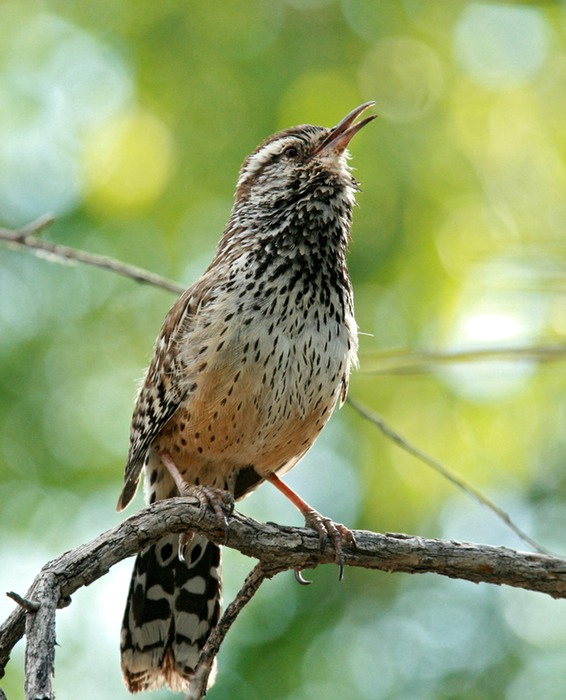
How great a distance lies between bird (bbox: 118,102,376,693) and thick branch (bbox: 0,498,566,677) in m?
0.23

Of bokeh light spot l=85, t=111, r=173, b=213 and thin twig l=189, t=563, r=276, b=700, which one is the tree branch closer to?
thin twig l=189, t=563, r=276, b=700

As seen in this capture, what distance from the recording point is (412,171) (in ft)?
21.6

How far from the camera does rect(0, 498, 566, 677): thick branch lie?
2.78m

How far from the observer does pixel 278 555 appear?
3.09 meters

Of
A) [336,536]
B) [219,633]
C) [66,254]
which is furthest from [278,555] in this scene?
[66,254]

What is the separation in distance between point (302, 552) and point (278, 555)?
11 cm

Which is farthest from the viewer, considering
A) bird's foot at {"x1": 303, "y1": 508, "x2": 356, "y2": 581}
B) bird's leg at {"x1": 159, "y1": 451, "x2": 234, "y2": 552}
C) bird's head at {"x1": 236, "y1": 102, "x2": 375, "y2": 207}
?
bird's head at {"x1": 236, "y1": 102, "x2": 375, "y2": 207}

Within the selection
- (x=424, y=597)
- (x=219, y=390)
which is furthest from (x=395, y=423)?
(x=219, y=390)

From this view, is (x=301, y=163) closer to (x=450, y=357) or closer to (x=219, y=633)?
(x=450, y=357)

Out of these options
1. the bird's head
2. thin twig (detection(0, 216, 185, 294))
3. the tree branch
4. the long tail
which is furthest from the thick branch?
the bird's head

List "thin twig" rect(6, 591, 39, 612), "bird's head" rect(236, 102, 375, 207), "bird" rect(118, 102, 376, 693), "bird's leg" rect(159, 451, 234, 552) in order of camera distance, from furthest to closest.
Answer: "bird's head" rect(236, 102, 375, 207), "bird" rect(118, 102, 376, 693), "bird's leg" rect(159, 451, 234, 552), "thin twig" rect(6, 591, 39, 612)

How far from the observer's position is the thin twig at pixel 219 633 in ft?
8.14

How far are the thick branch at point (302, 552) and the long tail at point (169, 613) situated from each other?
1.06 metres

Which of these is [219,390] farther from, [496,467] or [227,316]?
[496,467]
